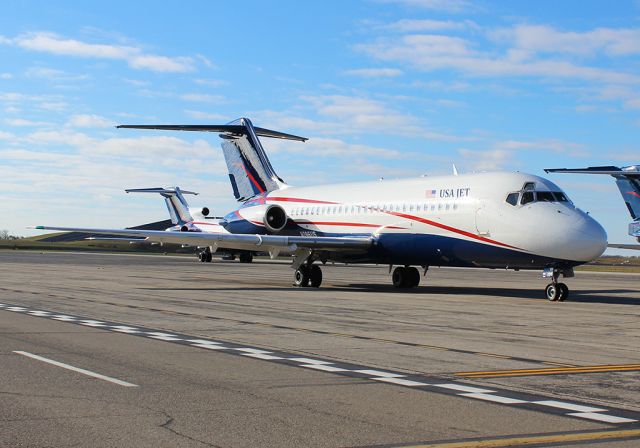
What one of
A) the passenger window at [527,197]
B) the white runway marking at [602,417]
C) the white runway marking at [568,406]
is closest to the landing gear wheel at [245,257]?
the passenger window at [527,197]

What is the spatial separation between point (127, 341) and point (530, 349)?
644 cm

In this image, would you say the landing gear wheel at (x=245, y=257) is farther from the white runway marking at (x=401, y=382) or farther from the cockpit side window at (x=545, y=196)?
the white runway marking at (x=401, y=382)

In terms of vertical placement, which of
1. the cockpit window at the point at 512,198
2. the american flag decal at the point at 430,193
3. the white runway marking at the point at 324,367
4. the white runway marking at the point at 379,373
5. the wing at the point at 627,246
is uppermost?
the american flag decal at the point at 430,193

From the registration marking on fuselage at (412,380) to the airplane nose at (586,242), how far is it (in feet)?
44.8

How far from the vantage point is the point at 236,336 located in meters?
14.8

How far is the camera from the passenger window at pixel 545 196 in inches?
1033

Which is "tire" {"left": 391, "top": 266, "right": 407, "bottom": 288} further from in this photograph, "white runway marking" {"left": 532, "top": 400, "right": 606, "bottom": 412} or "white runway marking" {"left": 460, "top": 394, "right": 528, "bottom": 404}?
"white runway marking" {"left": 532, "top": 400, "right": 606, "bottom": 412}

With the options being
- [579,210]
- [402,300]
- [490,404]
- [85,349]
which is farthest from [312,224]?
[490,404]

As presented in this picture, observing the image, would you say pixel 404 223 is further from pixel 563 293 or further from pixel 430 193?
pixel 563 293

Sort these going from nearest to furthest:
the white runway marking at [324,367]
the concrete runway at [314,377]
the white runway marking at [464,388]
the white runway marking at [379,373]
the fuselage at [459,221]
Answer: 1. the concrete runway at [314,377]
2. the white runway marking at [464,388]
3. the white runway marking at [379,373]
4. the white runway marking at [324,367]
5. the fuselage at [459,221]

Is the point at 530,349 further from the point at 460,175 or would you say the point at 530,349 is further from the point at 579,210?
the point at 460,175

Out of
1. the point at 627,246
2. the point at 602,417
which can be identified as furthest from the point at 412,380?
the point at 627,246

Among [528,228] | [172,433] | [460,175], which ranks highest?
[460,175]

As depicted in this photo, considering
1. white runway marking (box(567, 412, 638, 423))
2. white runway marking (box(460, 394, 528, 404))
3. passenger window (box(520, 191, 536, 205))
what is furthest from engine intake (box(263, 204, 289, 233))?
white runway marking (box(567, 412, 638, 423))
